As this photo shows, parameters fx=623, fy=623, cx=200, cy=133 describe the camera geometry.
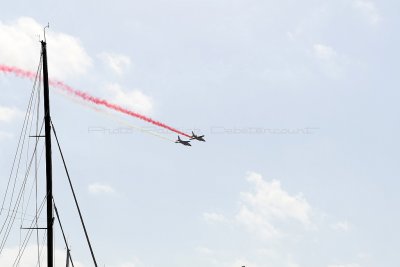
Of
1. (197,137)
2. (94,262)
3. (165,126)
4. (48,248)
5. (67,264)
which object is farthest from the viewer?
(197,137)

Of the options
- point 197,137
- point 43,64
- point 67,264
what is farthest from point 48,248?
point 197,137

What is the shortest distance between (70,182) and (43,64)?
8116 millimetres

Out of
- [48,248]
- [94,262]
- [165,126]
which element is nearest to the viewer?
[48,248]

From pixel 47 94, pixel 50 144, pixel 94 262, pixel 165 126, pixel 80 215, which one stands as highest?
pixel 165 126

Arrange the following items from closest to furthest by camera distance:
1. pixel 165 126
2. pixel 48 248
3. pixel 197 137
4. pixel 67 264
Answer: pixel 48 248 < pixel 67 264 < pixel 165 126 < pixel 197 137

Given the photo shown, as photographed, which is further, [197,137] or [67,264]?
[197,137]

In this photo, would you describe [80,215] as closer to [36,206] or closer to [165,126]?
[36,206]

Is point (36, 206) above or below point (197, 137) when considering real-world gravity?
below

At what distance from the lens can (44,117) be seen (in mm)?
41000

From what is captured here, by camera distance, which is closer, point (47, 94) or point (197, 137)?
point (47, 94)

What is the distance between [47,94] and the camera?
4153 cm

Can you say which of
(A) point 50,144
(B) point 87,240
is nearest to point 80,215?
(B) point 87,240

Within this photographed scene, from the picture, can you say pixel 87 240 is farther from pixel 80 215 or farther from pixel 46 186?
pixel 46 186

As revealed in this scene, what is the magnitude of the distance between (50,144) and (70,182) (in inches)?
119
